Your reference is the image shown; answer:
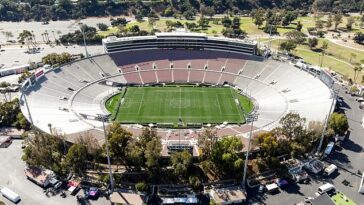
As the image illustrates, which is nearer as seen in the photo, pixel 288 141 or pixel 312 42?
pixel 288 141

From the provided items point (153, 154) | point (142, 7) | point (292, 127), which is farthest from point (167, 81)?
point (142, 7)

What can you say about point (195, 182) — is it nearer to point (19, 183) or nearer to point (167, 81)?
point (19, 183)

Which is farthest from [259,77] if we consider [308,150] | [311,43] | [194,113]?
[311,43]

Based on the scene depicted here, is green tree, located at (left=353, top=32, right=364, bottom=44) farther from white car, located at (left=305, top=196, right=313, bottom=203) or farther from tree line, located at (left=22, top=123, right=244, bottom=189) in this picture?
white car, located at (left=305, top=196, right=313, bottom=203)

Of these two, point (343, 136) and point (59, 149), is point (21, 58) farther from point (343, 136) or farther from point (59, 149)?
point (343, 136)

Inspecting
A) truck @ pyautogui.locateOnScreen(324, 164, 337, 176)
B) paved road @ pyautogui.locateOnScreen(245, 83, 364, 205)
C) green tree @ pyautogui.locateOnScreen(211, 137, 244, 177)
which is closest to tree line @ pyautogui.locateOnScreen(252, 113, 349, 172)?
paved road @ pyautogui.locateOnScreen(245, 83, 364, 205)

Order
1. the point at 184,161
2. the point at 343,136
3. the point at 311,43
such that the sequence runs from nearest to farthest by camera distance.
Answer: the point at 184,161 → the point at 343,136 → the point at 311,43

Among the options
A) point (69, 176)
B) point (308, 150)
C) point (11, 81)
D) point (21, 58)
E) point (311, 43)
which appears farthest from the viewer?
point (311, 43)
